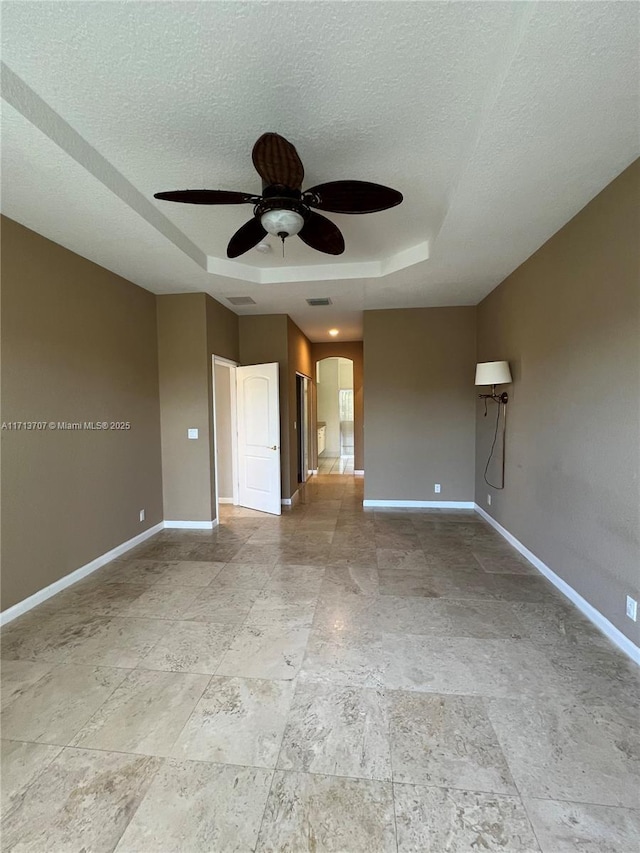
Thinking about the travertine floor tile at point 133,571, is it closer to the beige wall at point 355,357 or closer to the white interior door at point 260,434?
the white interior door at point 260,434

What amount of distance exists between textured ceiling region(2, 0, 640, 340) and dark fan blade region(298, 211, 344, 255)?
409 mm

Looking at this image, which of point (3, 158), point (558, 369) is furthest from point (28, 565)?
point (558, 369)

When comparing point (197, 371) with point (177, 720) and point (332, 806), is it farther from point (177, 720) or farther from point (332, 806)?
point (332, 806)

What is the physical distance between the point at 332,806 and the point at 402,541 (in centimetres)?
276

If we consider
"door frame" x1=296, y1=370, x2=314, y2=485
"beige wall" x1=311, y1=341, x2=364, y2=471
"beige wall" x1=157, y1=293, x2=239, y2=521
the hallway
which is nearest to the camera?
"beige wall" x1=157, y1=293, x2=239, y2=521

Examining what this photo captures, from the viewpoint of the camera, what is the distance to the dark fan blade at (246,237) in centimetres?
226

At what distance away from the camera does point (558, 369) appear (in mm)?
2885

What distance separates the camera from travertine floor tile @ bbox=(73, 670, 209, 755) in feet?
5.27

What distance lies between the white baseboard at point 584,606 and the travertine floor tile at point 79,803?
2.48 metres

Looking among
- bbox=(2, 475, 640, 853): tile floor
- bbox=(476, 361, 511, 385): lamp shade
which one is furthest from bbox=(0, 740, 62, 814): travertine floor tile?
bbox=(476, 361, 511, 385): lamp shade

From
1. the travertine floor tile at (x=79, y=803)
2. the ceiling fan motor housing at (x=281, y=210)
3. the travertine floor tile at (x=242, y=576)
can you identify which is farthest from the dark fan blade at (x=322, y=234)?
the travertine floor tile at (x=79, y=803)

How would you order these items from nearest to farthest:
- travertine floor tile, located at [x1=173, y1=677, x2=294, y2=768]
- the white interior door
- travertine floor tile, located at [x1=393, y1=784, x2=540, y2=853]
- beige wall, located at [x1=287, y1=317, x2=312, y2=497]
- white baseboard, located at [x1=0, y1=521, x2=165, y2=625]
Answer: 1. travertine floor tile, located at [x1=393, y1=784, x2=540, y2=853]
2. travertine floor tile, located at [x1=173, y1=677, x2=294, y2=768]
3. white baseboard, located at [x1=0, y1=521, x2=165, y2=625]
4. the white interior door
5. beige wall, located at [x1=287, y1=317, x2=312, y2=497]

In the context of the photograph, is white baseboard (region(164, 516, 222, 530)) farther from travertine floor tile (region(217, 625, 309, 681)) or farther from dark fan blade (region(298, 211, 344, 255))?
dark fan blade (region(298, 211, 344, 255))

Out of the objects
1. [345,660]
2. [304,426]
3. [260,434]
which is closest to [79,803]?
[345,660]
